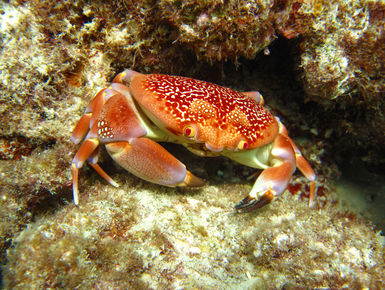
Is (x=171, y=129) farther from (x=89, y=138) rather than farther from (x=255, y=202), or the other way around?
(x=255, y=202)

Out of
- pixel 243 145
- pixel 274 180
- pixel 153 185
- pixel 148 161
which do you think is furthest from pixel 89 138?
pixel 274 180

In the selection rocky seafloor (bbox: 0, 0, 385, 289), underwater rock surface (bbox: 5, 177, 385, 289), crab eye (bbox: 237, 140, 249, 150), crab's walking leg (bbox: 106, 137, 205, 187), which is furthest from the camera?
crab eye (bbox: 237, 140, 249, 150)

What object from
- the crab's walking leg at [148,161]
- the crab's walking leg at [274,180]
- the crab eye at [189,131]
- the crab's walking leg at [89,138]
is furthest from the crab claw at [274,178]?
the crab's walking leg at [89,138]

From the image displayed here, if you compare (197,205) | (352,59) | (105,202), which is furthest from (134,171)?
(352,59)

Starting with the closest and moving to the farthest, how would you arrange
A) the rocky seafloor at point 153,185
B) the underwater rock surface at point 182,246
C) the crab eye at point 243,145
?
the underwater rock surface at point 182,246 → the rocky seafloor at point 153,185 → the crab eye at point 243,145

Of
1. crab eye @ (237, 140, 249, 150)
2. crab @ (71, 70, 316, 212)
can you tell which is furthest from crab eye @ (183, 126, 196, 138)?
crab eye @ (237, 140, 249, 150)

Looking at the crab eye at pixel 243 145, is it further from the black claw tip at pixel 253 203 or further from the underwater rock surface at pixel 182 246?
the underwater rock surface at pixel 182 246

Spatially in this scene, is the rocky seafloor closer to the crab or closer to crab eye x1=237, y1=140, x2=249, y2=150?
the crab

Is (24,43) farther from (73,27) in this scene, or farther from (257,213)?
(257,213)
